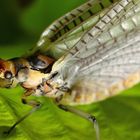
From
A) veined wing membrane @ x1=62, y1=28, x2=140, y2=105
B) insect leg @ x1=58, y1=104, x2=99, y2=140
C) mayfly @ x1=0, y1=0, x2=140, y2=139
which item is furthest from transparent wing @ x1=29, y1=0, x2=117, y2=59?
insect leg @ x1=58, y1=104, x2=99, y2=140

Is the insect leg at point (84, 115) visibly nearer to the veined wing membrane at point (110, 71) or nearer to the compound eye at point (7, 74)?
the veined wing membrane at point (110, 71)

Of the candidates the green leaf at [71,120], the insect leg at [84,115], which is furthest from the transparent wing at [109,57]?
the green leaf at [71,120]

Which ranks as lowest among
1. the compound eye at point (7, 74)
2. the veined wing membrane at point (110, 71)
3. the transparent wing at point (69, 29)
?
the veined wing membrane at point (110, 71)

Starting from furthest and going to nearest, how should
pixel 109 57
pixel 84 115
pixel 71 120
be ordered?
pixel 71 120 → pixel 84 115 → pixel 109 57

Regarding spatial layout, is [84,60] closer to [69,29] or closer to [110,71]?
[110,71]

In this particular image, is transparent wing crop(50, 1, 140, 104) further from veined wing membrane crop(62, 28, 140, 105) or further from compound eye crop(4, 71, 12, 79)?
compound eye crop(4, 71, 12, 79)

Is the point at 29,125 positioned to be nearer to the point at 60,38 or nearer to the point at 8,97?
the point at 8,97

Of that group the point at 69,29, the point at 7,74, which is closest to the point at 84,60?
the point at 69,29

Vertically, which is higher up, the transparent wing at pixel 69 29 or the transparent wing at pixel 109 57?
the transparent wing at pixel 69 29
